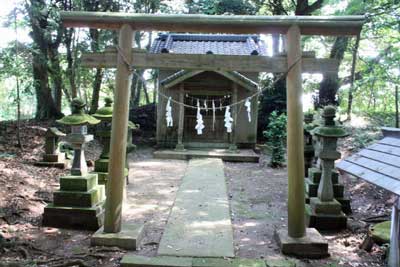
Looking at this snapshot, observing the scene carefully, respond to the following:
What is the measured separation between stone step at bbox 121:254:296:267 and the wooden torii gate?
576mm

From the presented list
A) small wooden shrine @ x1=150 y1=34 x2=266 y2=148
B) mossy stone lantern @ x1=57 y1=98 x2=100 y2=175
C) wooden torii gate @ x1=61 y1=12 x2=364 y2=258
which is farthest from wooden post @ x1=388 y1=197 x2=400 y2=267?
small wooden shrine @ x1=150 y1=34 x2=266 y2=148

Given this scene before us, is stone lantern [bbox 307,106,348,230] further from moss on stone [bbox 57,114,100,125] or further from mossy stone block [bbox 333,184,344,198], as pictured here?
moss on stone [bbox 57,114,100,125]

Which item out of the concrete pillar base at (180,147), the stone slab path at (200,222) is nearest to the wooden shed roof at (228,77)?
the concrete pillar base at (180,147)

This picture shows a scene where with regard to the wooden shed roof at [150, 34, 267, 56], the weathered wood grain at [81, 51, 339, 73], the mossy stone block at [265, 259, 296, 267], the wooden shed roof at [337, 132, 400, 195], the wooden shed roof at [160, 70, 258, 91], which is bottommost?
the mossy stone block at [265, 259, 296, 267]

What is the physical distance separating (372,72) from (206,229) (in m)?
9.62

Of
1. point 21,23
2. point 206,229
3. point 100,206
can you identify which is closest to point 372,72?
point 206,229

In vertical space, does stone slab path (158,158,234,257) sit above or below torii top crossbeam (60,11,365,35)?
below

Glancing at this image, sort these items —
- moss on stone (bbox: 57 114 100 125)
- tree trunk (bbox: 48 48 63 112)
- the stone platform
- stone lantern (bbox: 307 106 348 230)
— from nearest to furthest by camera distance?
stone lantern (bbox: 307 106 348 230)
moss on stone (bbox: 57 114 100 125)
the stone platform
tree trunk (bbox: 48 48 63 112)

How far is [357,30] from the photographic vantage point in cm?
495

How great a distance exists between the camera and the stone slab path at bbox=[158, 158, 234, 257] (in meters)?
4.87

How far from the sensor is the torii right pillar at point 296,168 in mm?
4832

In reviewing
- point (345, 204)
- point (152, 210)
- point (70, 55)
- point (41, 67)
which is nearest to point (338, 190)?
point (345, 204)

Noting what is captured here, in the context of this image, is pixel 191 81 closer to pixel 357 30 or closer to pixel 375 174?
pixel 357 30

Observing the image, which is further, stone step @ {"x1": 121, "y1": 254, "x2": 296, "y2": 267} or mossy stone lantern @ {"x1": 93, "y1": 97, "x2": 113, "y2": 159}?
mossy stone lantern @ {"x1": 93, "y1": 97, "x2": 113, "y2": 159}
